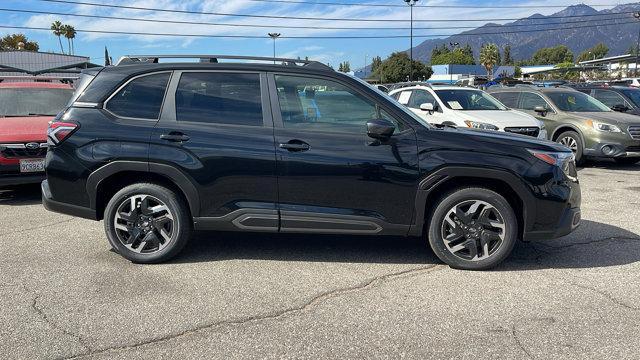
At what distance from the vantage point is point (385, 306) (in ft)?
12.3

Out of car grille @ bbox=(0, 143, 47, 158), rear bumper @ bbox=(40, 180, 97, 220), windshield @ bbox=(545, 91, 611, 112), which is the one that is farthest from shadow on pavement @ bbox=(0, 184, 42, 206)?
windshield @ bbox=(545, 91, 611, 112)

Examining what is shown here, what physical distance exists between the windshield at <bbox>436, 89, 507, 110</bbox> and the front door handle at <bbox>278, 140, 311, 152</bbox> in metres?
6.36

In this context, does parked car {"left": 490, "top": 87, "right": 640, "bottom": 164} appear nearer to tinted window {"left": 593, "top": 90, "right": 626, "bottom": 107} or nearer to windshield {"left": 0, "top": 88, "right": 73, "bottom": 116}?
tinted window {"left": 593, "top": 90, "right": 626, "bottom": 107}

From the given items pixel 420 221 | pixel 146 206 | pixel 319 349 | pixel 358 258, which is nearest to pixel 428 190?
pixel 420 221

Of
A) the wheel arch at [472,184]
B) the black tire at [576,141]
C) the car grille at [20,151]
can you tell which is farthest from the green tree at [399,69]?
the wheel arch at [472,184]

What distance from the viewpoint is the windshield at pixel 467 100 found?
33.5ft

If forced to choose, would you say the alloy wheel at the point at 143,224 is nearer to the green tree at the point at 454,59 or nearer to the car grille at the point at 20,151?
the car grille at the point at 20,151

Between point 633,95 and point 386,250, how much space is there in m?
11.6

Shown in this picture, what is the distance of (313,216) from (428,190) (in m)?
1.01

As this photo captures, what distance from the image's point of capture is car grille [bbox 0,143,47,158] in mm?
6766

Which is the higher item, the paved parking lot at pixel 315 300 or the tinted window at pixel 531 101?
the tinted window at pixel 531 101

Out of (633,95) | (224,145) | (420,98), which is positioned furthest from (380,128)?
(633,95)

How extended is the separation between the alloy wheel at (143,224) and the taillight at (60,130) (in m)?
0.79

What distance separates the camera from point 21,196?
7.83m
